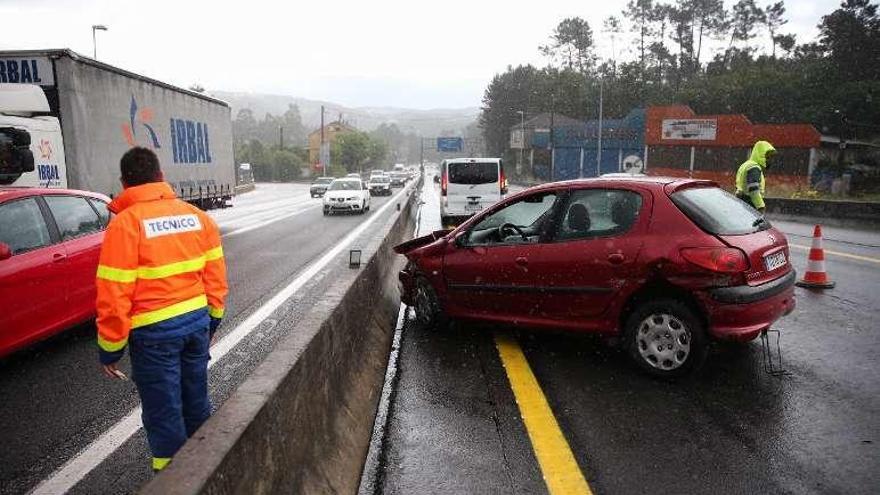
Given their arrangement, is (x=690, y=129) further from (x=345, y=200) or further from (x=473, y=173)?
(x=473, y=173)

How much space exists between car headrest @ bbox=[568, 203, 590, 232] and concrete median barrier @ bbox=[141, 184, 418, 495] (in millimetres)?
1881

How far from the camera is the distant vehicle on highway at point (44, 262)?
4863mm

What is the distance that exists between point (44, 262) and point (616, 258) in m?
4.87

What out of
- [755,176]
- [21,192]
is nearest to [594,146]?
[755,176]

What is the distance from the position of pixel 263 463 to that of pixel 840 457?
3.08 meters

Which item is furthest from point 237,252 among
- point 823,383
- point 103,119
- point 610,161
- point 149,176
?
point 610,161

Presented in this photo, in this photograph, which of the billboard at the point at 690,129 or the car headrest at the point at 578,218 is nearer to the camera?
the car headrest at the point at 578,218

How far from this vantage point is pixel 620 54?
8938 cm

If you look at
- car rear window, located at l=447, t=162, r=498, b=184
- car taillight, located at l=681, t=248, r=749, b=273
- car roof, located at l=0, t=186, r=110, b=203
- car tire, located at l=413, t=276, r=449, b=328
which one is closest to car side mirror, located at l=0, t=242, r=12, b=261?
car roof, located at l=0, t=186, r=110, b=203

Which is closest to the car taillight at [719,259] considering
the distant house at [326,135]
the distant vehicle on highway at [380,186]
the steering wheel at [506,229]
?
the steering wheel at [506,229]

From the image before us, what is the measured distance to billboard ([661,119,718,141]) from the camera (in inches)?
1847

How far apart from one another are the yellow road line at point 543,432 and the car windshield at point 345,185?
20.9m

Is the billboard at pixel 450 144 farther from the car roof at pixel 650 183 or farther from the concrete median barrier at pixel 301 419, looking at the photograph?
the concrete median barrier at pixel 301 419

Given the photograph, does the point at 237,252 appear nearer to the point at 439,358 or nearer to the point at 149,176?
the point at 439,358
